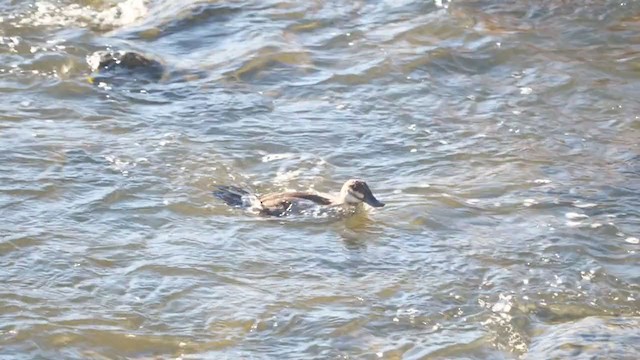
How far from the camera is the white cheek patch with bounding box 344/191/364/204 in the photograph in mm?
8484

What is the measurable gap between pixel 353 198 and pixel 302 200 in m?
0.38

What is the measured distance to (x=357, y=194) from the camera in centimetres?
A: 858

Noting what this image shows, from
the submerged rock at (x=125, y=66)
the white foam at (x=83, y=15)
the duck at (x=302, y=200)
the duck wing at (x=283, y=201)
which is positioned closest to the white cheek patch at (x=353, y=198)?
the duck at (x=302, y=200)

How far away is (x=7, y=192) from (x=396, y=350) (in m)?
3.23

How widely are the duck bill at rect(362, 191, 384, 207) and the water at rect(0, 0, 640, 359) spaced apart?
9 centimetres

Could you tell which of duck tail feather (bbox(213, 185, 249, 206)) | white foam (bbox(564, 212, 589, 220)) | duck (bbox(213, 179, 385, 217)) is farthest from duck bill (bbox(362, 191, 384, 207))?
white foam (bbox(564, 212, 589, 220))

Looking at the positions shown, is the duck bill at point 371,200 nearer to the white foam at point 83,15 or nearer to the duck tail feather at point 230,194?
the duck tail feather at point 230,194

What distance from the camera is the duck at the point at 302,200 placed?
28.1ft

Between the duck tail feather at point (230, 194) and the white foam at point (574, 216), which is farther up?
the duck tail feather at point (230, 194)

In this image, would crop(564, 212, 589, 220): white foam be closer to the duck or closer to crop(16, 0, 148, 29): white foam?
the duck

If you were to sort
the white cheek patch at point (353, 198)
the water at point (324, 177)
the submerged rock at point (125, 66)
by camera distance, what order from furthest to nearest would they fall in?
the submerged rock at point (125, 66) < the white cheek patch at point (353, 198) < the water at point (324, 177)

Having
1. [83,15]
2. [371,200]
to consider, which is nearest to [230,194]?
[371,200]

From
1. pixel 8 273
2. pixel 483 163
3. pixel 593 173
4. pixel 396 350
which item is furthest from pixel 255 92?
pixel 396 350

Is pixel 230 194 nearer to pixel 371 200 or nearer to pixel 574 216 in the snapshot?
pixel 371 200
